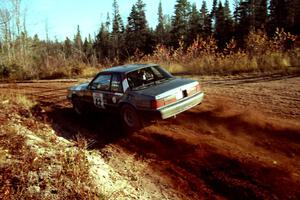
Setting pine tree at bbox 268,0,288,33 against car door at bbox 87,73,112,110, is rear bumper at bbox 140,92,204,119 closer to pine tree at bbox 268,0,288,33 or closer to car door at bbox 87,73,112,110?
car door at bbox 87,73,112,110

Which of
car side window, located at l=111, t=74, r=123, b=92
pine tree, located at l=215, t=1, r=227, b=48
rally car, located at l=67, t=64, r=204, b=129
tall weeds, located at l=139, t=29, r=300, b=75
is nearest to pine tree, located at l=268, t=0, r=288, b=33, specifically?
pine tree, located at l=215, t=1, r=227, b=48

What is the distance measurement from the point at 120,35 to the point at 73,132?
53820 mm

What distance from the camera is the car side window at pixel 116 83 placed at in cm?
688

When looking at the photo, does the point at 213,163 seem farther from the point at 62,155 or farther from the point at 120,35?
the point at 120,35

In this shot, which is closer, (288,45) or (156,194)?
(156,194)

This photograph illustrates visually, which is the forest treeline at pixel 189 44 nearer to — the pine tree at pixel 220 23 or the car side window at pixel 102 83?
the pine tree at pixel 220 23

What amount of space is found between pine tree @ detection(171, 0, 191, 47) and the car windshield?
47015 millimetres

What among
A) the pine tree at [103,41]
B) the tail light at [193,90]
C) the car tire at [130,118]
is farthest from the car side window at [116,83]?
the pine tree at [103,41]

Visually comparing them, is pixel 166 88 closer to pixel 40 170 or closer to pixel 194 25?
pixel 40 170

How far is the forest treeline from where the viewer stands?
42.8 feet

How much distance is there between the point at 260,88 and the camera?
878cm

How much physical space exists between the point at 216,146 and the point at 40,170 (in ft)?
10.2

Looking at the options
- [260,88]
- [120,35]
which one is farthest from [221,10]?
[260,88]

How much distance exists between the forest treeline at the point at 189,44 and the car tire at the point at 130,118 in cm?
710
